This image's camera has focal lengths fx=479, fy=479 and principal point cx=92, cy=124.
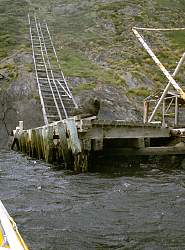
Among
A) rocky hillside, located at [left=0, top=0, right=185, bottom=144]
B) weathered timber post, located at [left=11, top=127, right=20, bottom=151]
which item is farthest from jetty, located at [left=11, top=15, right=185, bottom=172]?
rocky hillside, located at [left=0, top=0, right=185, bottom=144]

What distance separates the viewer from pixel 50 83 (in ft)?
97.1

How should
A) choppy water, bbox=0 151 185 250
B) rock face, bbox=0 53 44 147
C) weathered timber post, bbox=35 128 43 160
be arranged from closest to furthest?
choppy water, bbox=0 151 185 250, weathered timber post, bbox=35 128 43 160, rock face, bbox=0 53 44 147

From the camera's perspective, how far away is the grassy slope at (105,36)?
33.9 metres

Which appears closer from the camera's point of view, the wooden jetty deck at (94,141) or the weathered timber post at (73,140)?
the weathered timber post at (73,140)

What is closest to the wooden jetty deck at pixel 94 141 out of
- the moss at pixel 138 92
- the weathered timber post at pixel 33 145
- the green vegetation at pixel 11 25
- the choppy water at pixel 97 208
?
the weathered timber post at pixel 33 145

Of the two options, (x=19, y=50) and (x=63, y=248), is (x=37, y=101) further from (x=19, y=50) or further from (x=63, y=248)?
(x=63, y=248)

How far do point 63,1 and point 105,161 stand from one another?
129 feet

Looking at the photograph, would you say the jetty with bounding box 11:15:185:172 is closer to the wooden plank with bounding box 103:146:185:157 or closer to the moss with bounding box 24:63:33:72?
the wooden plank with bounding box 103:146:185:157

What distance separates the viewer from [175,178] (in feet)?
46.3

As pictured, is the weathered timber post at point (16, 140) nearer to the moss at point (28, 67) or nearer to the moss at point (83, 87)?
the moss at point (83, 87)

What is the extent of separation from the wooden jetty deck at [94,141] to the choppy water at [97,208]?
78 centimetres

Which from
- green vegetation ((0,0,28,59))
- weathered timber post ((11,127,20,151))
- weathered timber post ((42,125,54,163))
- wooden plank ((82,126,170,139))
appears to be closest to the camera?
wooden plank ((82,126,170,139))

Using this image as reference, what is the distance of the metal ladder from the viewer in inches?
1033

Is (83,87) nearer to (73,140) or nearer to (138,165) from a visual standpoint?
(138,165)
